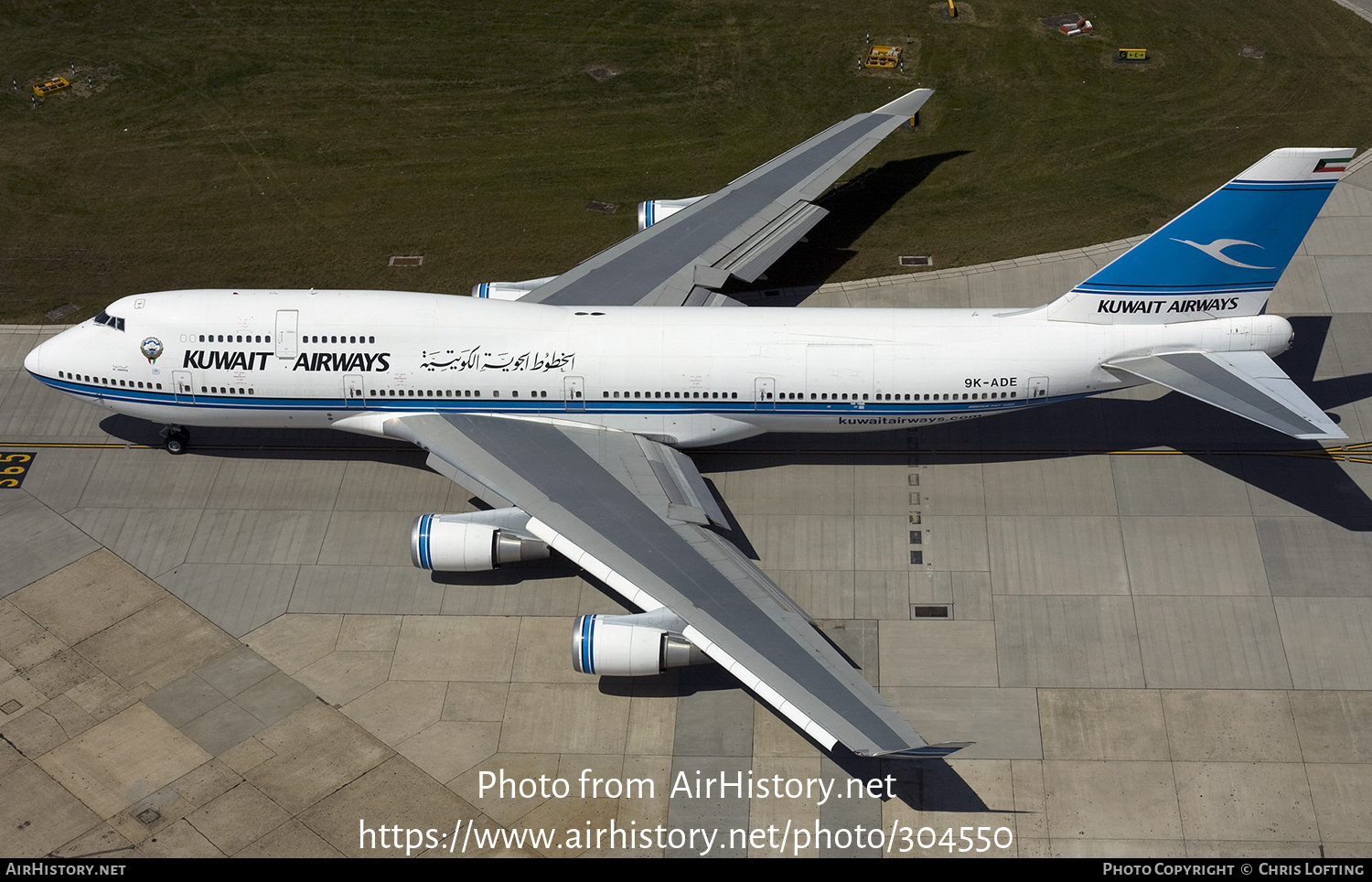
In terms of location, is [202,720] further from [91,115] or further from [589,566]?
[91,115]

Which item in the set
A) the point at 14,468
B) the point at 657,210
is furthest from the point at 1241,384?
the point at 14,468

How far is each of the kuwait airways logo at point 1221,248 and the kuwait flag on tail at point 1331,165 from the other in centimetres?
238

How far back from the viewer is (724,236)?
39281mm

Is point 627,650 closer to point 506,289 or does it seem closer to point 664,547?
point 664,547

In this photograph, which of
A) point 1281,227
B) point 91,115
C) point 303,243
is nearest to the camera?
point 1281,227

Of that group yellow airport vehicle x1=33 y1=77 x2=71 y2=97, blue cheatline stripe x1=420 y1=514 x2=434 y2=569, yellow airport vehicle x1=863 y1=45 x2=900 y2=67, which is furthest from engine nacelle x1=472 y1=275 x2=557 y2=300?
yellow airport vehicle x1=33 y1=77 x2=71 y2=97

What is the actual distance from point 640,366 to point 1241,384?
16031 mm

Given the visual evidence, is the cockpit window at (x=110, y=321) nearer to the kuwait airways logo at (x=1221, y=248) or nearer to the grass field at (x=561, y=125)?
the grass field at (x=561, y=125)

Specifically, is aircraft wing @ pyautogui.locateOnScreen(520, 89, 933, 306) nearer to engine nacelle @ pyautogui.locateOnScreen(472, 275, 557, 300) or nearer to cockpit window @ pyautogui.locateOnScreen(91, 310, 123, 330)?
engine nacelle @ pyautogui.locateOnScreen(472, 275, 557, 300)

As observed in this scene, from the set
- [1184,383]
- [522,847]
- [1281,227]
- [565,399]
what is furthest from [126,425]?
[1281,227]

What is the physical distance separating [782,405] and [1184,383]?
10.7m

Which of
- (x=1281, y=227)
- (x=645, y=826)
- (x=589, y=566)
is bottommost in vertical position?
(x=645, y=826)

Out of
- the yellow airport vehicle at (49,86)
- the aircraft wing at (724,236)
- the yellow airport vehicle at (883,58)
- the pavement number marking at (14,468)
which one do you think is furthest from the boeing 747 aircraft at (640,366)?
the yellow airport vehicle at (49,86)

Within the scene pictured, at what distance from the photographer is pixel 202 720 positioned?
29188 mm
